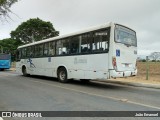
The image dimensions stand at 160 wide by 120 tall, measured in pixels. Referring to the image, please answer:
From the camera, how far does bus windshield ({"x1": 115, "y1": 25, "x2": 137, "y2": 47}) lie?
13.0m

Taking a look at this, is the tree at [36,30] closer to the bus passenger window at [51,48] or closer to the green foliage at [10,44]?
the green foliage at [10,44]

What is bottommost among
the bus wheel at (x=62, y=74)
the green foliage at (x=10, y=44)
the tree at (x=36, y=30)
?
the bus wheel at (x=62, y=74)

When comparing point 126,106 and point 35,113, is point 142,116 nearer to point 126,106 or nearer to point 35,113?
point 126,106

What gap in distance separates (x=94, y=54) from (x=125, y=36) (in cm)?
197

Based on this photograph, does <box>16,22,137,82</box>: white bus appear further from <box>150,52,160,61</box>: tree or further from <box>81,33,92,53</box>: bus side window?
<box>150,52,160,61</box>: tree

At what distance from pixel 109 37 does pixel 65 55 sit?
415 centimetres

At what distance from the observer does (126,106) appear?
27.5 feet

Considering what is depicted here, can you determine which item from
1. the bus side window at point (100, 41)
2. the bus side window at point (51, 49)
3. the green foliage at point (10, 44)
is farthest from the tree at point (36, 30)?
the bus side window at point (100, 41)

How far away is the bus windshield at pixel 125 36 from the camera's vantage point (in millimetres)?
13031

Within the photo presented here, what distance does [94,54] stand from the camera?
13.5 m

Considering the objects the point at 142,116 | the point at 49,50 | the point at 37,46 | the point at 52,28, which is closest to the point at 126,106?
the point at 142,116

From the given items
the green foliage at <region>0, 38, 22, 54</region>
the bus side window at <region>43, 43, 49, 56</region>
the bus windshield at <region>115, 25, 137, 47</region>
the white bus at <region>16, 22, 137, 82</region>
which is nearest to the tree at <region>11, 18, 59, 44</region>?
the green foliage at <region>0, 38, 22, 54</region>

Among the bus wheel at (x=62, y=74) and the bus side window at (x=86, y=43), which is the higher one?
the bus side window at (x=86, y=43)

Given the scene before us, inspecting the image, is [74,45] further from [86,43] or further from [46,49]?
[46,49]
